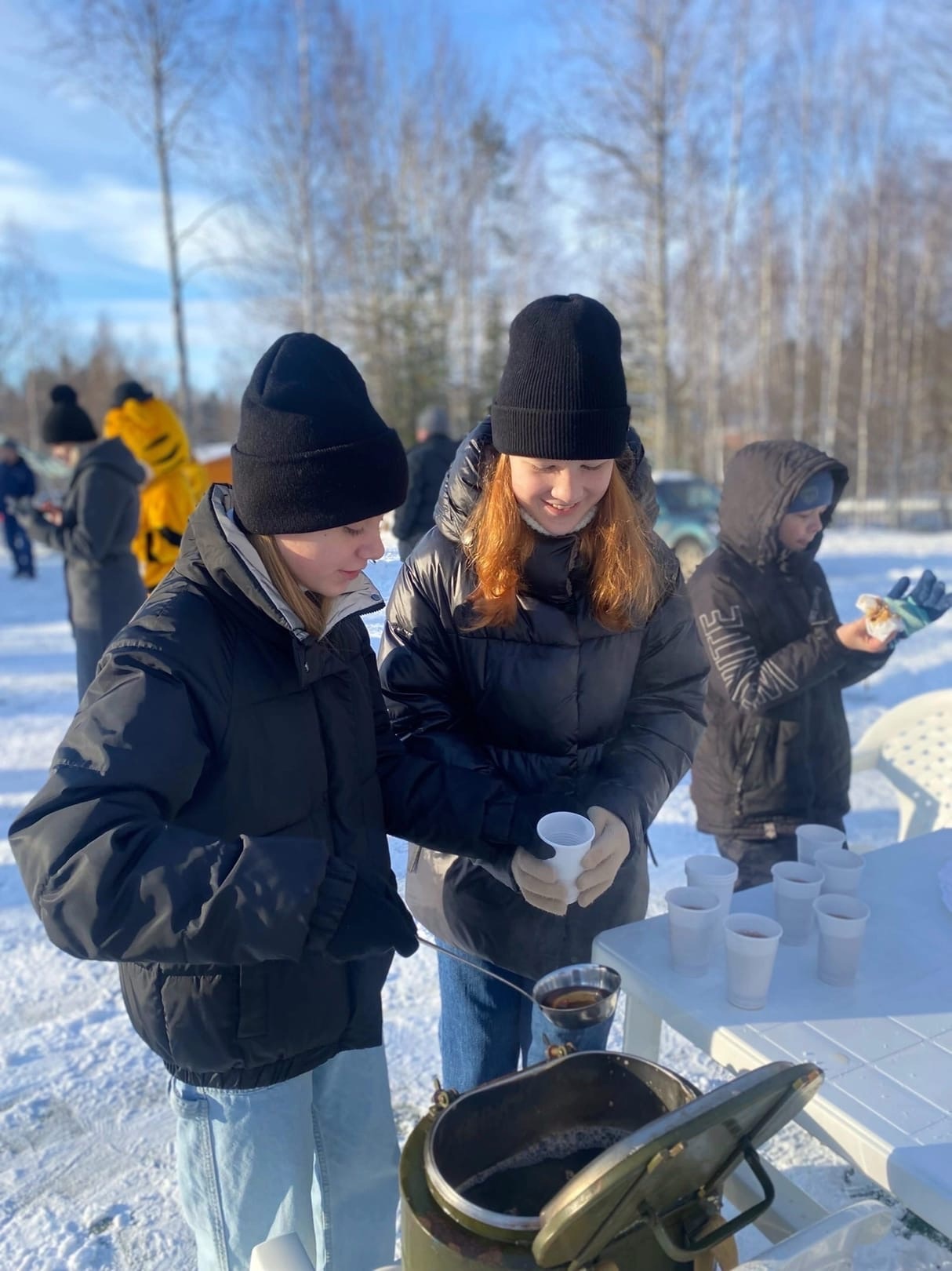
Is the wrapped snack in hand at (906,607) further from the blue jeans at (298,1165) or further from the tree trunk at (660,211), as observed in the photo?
the tree trunk at (660,211)

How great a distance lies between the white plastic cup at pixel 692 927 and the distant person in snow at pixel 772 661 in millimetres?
1024

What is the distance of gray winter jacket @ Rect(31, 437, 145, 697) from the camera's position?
4.88 meters

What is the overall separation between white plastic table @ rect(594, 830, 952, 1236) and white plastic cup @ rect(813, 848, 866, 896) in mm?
90

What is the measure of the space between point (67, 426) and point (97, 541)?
1431 millimetres

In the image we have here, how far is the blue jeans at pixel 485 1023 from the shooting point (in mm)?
1923

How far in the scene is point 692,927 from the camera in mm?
1658

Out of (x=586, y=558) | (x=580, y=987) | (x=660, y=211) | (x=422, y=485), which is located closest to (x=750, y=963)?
(x=580, y=987)

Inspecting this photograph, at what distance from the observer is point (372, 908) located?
1233mm

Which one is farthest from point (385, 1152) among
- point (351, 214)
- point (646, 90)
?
point (351, 214)

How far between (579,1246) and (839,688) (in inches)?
87.3

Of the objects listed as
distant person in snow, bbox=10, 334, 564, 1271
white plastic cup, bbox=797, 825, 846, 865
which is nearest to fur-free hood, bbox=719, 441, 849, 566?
white plastic cup, bbox=797, 825, 846, 865

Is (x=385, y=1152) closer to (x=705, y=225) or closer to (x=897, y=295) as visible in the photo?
(x=705, y=225)

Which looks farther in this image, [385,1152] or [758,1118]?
[385,1152]

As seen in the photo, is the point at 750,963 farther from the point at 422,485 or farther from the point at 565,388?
the point at 422,485
